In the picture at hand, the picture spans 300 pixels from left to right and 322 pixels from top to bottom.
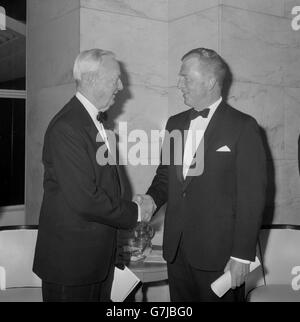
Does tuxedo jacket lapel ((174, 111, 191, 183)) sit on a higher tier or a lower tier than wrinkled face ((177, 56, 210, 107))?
lower

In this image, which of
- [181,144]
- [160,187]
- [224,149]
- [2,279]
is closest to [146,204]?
[160,187]

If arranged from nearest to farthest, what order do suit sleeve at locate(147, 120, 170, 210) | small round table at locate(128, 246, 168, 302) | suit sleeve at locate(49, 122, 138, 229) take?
suit sleeve at locate(49, 122, 138, 229) → suit sleeve at locate(147, 120, 170, 210) → small round table at locate(128, 246, 168, 302)

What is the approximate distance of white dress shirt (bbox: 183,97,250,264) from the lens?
8.41ft

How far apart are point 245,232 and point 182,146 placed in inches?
24.0

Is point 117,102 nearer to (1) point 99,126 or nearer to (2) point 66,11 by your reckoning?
(2) point 66,11

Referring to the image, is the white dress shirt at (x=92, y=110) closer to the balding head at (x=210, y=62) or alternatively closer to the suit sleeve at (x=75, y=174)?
the suit sleeve at (x=75, y=174)

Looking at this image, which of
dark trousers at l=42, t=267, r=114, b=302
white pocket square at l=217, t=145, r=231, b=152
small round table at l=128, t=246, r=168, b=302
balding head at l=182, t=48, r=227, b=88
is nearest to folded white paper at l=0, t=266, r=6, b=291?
small round table at l=128, t=246, r=168, b=302

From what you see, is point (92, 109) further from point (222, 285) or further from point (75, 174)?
point (222, 285)

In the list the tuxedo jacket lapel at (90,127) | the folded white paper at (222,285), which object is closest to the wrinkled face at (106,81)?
the tuxedo jacket lapel at (90,127)

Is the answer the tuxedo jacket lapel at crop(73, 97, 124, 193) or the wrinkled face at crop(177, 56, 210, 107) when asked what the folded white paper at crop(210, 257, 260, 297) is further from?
the wrinkled face at crop(177, 56, 210, 107)

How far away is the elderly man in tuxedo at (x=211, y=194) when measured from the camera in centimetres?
233

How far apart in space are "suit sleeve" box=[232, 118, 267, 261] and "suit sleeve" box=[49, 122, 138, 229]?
2.15ft

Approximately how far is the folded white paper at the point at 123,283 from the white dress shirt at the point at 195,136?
0.61 metres

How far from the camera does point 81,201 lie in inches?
85.8
